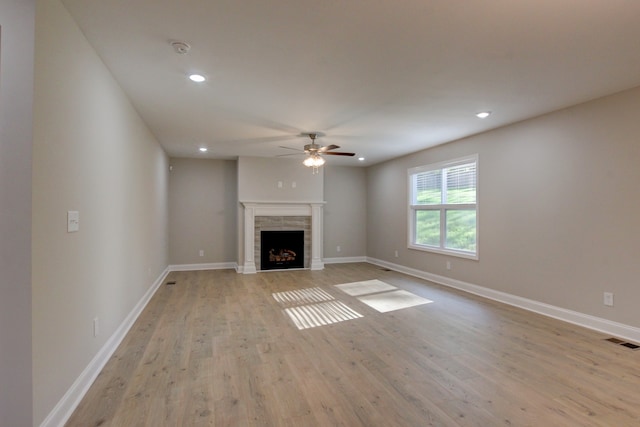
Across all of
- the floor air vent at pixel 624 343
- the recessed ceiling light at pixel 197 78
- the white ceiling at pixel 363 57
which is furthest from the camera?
the floor air vent at pixel 624 343

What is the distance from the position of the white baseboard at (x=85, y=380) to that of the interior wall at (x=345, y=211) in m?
5.05

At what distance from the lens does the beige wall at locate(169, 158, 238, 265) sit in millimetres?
7004

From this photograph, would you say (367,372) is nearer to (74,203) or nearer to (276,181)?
(74,203)

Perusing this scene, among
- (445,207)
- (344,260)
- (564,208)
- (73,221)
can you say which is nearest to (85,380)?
(73,221)

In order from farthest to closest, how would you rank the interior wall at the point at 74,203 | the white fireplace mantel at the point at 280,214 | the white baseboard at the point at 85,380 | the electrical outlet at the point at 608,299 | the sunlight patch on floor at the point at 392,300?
1. the white fireplace mantel at the point at 280,214
2. the sunlight patch on floor at the point at 392,300
3. the electrical outlet at the point at 608,299
4. the white baseboard at the point at 85,380
5. the interior wall at the point at 74,203

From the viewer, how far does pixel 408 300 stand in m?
4.62

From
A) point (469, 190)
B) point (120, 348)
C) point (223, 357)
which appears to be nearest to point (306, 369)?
point (223, 357)

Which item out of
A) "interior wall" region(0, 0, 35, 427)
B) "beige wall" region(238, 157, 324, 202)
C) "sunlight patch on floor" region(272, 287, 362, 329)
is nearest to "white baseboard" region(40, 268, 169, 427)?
"interior wall" region(0, 0, 35, 427)

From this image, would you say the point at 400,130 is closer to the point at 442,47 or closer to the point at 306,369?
the point at 442,47

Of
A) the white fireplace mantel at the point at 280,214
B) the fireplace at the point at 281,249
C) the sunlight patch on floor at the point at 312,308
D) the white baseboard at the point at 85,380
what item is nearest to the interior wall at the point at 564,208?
the sunlight patch on floor at the point at 312,308

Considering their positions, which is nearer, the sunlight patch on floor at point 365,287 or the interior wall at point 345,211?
the sunlight patch on floor at point 365,287

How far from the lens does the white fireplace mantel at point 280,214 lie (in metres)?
6.75

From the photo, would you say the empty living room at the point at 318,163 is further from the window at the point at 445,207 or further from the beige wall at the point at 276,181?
the beige wall at the point at 276,181

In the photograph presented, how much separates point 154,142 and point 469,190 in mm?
4952
